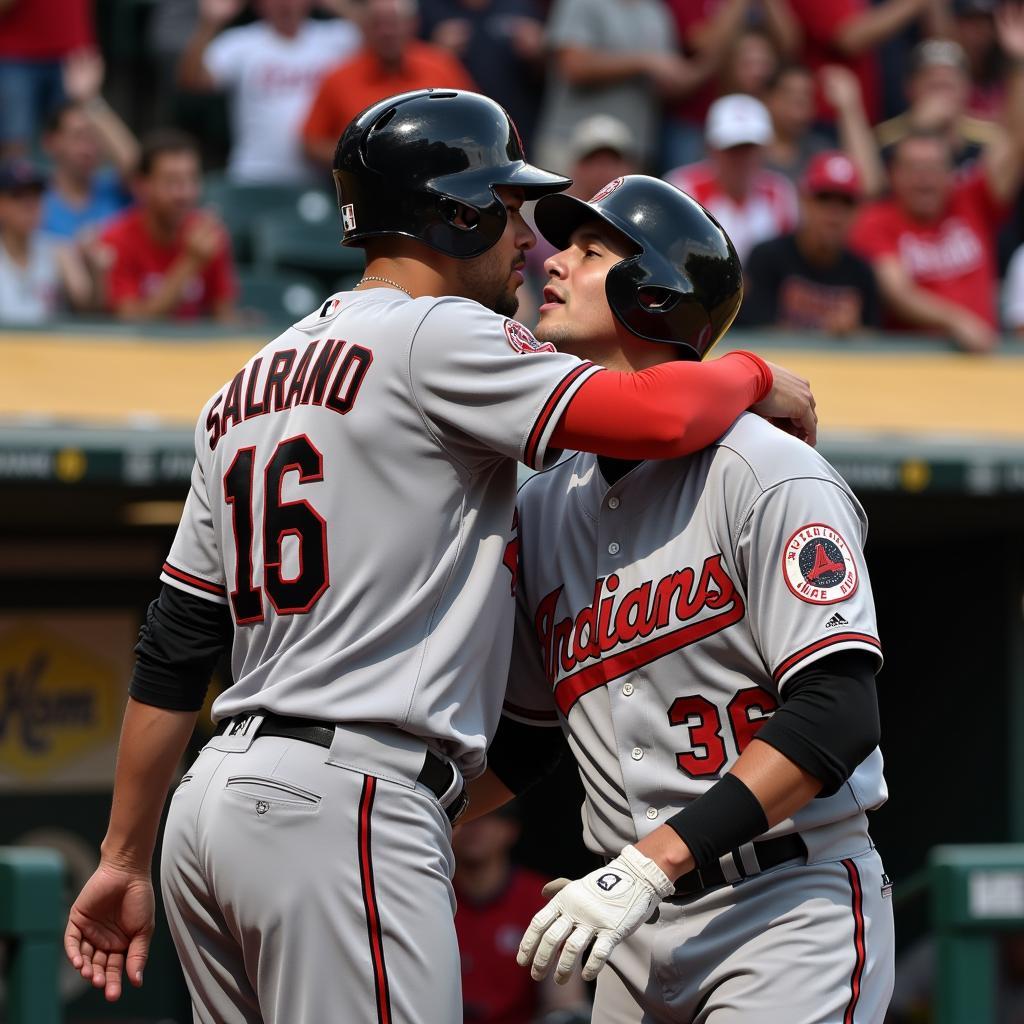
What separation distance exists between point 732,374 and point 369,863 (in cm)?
82

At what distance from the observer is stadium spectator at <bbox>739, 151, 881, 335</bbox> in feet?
22.6

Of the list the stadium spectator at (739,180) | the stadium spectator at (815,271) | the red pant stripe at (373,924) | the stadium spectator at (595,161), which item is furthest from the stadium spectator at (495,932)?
the red pant stripe at (373,924)

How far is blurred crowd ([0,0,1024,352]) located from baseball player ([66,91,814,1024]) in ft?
11.6

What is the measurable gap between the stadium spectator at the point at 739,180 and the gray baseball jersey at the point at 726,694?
4.71m

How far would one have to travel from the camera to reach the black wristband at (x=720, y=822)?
2.27 meters

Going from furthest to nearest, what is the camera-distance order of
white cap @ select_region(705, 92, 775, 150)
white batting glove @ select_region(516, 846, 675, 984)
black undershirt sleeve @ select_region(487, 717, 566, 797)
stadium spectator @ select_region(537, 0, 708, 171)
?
stadium spectator @ select_region(537, 0, 708, 171) < white cap @ select_region(705, 92, 775, 150) < black undershirt sleeve @ select_region(487, 717, 566, 797) < white batting glove @ select_region(516, 846, 675, 984)

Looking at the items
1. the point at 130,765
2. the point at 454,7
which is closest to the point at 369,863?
the point at 130,765

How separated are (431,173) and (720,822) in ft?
3.23

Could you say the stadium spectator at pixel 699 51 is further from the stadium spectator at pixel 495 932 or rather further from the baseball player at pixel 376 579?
the baseball player at pixel 376 579

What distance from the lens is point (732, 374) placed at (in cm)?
252

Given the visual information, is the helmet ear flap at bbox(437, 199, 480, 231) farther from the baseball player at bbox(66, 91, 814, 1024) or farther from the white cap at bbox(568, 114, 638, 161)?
the white cap at bbox(568, 114, 638, 161)

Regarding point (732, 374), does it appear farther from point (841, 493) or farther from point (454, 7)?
point (454, 7)

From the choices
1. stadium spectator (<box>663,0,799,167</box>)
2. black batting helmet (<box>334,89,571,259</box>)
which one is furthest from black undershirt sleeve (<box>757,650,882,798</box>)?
stadium spectator (<box>663,0,799,167</box>)

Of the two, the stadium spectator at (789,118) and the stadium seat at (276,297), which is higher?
the stadium spectator at (789,118)
